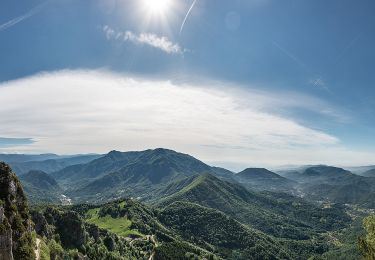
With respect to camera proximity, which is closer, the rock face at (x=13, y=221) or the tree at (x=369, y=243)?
the tree at (x=369, y=243)

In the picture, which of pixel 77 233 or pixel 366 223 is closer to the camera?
pixel 366 223

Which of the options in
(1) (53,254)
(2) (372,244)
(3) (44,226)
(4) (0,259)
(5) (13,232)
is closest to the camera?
(2) (372,244)

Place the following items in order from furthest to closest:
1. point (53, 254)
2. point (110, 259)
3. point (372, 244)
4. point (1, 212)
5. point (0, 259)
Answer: point (110, 259), point (53, 254), point (1, 212), point (0, 259), point (372, 244)

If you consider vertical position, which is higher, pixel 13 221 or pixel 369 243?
pixel 369 243

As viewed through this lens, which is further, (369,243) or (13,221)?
(13,221)

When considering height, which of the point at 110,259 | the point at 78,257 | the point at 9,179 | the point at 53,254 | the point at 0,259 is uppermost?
the point at 9,179

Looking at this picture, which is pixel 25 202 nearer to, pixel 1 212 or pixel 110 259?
pixel 1 212

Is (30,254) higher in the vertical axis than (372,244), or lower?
lower

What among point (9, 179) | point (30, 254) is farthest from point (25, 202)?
point (30, 254)
